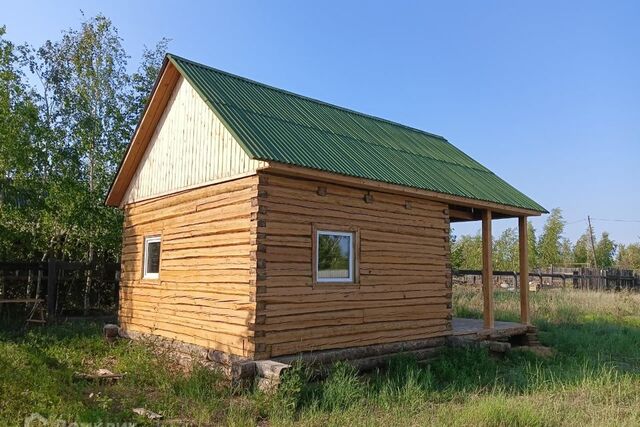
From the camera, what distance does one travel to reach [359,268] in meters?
10.3

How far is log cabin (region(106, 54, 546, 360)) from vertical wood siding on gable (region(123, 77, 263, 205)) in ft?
0.14

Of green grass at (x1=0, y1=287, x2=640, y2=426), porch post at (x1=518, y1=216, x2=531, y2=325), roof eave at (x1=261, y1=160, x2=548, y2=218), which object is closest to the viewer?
green grass at (x1=0, y1=287, x2=640, y2=426)

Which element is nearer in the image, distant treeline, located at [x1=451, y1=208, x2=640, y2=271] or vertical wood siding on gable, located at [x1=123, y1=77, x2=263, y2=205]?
vertical wood siding on gable, located at [x1=123, y1=77, x2=263, y2=205]

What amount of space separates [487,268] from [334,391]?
6806 mm

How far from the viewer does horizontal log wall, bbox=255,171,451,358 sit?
906cm

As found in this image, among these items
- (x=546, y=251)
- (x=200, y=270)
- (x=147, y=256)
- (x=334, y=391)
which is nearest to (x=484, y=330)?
(x=334, y=391)

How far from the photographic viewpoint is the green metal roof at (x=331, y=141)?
9.48m

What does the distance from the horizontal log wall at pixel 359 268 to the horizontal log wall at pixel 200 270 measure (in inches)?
15.5

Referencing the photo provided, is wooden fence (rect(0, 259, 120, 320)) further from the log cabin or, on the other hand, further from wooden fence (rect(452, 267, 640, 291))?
wooden fence (rect(452, 267, 640, 291))

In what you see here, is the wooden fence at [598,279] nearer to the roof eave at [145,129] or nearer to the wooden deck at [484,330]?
the wooden deck at [484,330]

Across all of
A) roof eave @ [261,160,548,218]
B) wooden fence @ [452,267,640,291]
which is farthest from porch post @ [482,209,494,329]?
wooden fence @ [452,267,640,291]

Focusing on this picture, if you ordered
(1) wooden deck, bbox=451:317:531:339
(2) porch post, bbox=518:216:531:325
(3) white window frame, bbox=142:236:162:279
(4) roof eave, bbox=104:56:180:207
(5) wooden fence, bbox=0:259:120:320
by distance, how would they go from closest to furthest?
(4) roof eave, bbox=104:56:180:207 → (3) white window frame, bbox=142:236:162:279 → (1) wooden deck, bbox=451:317:531:339 → (2) porch post, bbox=518:216:531:325 → (5) wooden fence, bbox=0:259:120:320

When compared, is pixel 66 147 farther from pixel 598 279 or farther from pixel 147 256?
pixel 598 279

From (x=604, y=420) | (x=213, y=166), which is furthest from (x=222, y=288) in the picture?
(x=604, y=420)
